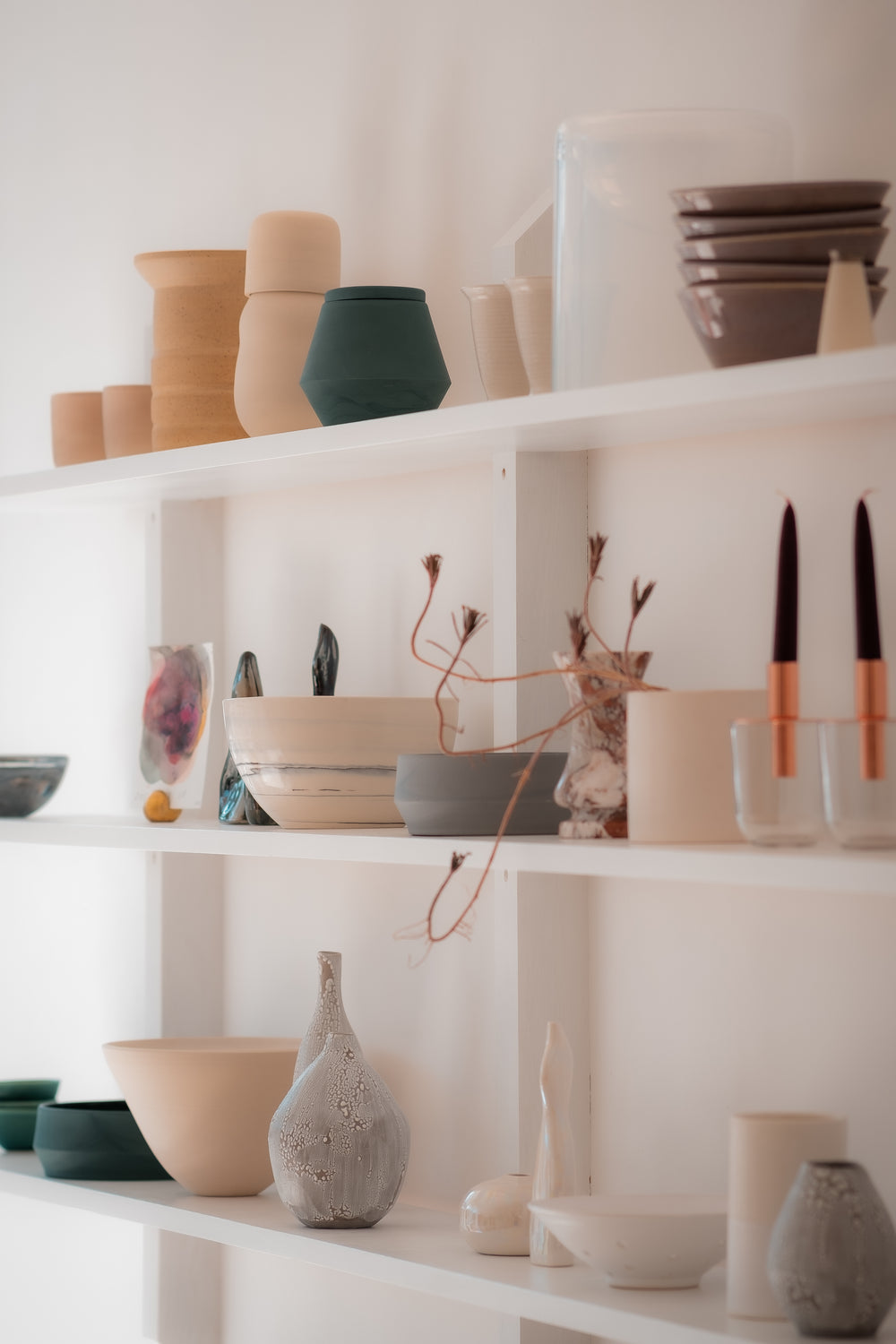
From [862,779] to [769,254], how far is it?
37 cm

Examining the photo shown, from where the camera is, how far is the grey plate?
1.11 meters

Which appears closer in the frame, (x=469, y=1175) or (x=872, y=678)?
(x=872, y=678)

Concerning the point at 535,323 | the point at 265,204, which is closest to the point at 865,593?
the point at 535,323

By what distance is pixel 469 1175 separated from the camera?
157 centimetres

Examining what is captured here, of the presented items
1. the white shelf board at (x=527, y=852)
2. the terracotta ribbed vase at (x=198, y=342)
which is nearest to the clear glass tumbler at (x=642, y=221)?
the white shelf board at (x=527, y=852)

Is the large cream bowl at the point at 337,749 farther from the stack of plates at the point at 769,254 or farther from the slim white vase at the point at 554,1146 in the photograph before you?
the stack of plates at the point at 769,254

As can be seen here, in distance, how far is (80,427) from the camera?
1.88 metres

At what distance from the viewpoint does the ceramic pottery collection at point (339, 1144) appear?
1.44 metres

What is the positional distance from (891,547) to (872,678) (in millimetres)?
205

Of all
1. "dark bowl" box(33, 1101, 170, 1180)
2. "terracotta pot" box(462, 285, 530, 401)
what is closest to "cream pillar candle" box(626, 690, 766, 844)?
"terracotta pot" box(462, 285, 530, 401)

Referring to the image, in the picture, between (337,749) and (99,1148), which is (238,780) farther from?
(99,1148)

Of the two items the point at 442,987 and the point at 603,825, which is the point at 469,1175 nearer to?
the point at 442,987

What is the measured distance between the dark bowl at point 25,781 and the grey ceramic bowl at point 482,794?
671 mm

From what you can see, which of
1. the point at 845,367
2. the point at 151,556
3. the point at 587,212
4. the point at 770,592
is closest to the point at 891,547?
the point at 770,592
